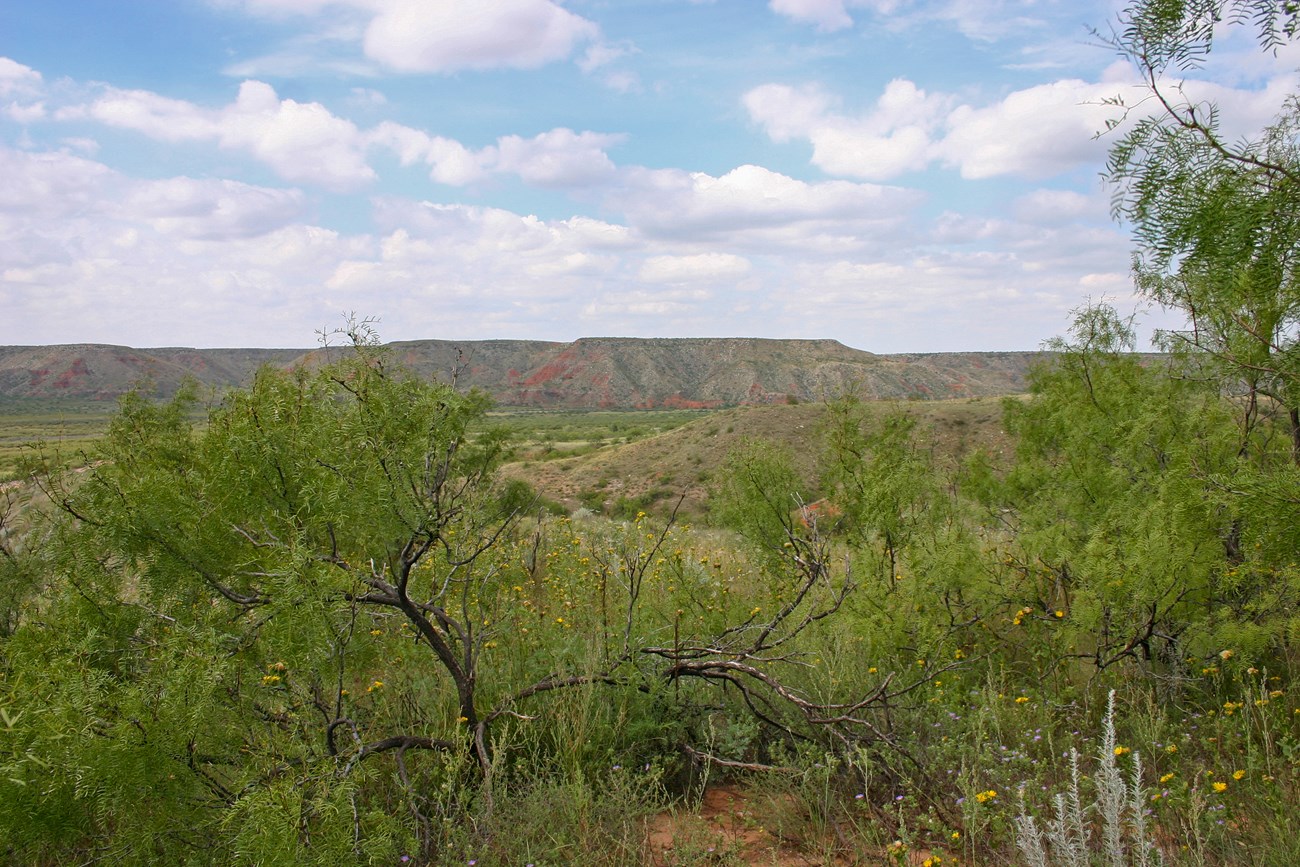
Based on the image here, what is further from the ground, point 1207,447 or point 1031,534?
point 1207,447

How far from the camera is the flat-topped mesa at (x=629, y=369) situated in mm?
99250

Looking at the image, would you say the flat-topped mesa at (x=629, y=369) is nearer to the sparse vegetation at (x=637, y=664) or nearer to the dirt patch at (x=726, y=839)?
the sparse vegetation at (x=637, y=664)

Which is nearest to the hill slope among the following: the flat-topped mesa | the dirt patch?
the dirt patch

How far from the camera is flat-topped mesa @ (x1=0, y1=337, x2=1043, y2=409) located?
9925cm

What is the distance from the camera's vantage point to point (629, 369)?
365 feet

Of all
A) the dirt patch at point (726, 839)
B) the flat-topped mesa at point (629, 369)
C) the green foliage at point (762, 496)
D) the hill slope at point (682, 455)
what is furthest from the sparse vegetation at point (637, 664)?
the flat-topped mesa at point (629, 369)

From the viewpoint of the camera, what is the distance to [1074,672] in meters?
4.44

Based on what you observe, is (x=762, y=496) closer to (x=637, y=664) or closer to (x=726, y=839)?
(x=637, y=664)

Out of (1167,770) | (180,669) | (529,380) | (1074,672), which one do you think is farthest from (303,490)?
(529,380)

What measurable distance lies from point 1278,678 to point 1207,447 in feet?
5.10

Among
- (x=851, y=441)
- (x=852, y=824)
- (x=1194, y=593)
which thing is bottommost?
(x=852, y=824)

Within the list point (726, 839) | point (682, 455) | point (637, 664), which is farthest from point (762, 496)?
point (682, 455)

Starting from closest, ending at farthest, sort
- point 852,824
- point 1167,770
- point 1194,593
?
point 852,824, point 1167,770, point 1194,593

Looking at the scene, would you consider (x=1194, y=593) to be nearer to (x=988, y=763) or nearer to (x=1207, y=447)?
(x=1207, y=447)
